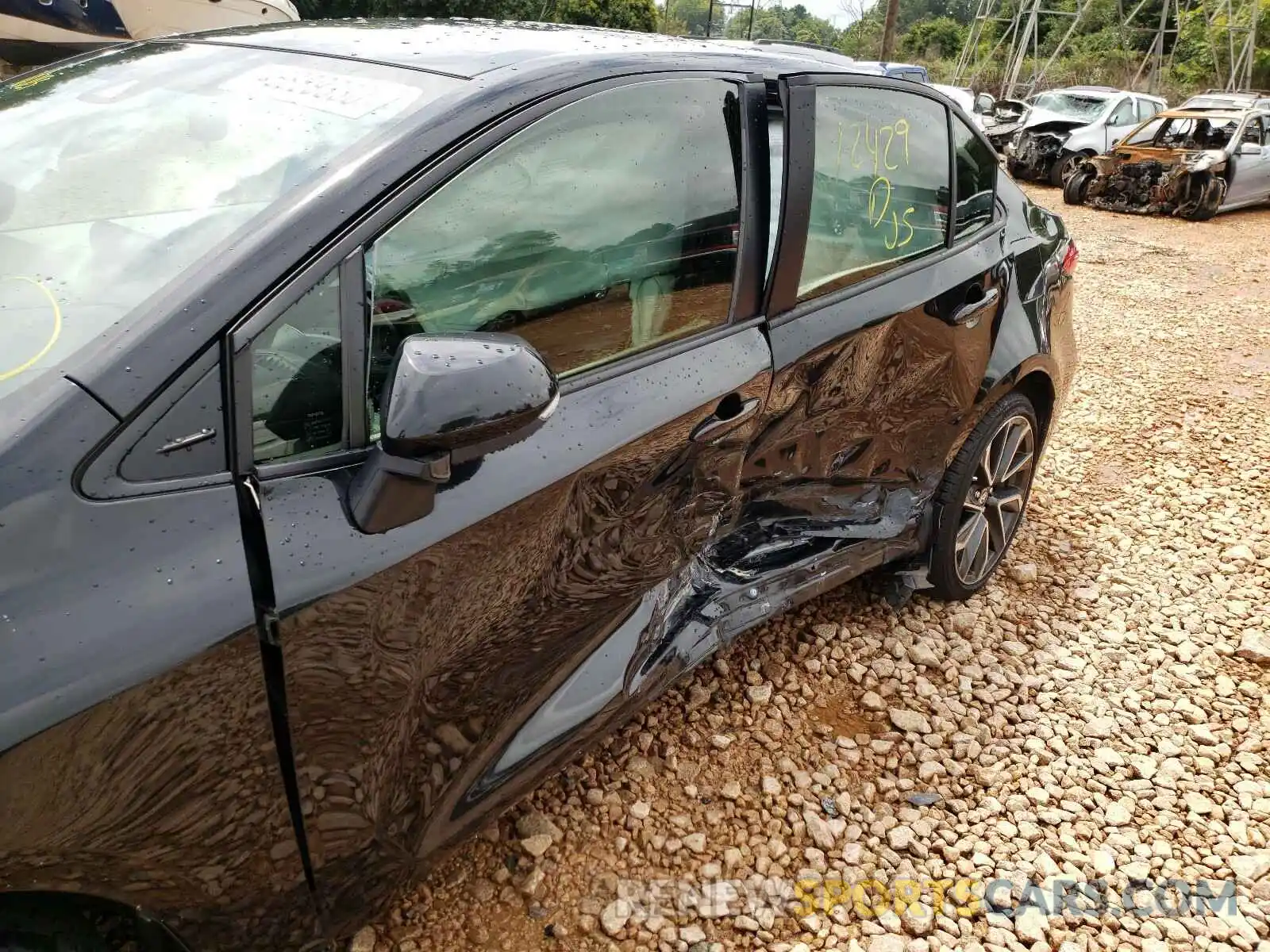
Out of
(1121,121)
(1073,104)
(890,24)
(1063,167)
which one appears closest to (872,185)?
(1063,167)

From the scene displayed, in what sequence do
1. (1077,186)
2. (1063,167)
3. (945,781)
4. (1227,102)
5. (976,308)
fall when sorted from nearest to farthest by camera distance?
(945,781) → (976,308) → (1077,186) → (1063,167) → (1227,102)

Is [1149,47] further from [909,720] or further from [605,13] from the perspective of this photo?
[909,720]

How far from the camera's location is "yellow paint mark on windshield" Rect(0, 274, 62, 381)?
1.21 m

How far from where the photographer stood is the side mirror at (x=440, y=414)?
1225 millimetres

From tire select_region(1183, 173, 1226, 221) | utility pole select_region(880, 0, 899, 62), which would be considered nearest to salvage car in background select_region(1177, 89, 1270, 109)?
tire select_region(1183, 173, 1226, 221)

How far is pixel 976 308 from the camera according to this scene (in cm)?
267

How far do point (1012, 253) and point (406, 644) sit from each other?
2.33m

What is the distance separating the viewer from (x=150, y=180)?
4.99ft

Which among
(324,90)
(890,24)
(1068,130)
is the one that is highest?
(890,24)

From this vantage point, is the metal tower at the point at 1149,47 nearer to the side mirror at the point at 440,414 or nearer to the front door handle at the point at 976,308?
the front door handle at the point at 976,308

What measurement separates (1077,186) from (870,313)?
39.2 ft

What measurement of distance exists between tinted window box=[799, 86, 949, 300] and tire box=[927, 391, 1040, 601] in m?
0.67

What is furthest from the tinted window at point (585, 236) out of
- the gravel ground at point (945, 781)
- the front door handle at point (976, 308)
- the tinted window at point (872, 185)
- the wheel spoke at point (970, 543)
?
the wheel spoke at point (970, 543)

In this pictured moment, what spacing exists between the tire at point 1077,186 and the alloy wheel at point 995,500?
10.8m
